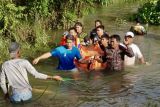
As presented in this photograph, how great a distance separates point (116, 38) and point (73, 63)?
1550mm

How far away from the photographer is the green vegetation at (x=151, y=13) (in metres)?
21.8

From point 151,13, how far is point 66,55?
10.8m

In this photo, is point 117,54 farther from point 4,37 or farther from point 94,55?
point 4,37

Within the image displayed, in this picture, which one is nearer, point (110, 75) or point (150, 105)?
point (150, 105)

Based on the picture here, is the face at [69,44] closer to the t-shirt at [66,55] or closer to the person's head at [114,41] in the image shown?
the t-shirt at [66,55]

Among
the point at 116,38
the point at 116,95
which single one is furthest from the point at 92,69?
the point at 116,95

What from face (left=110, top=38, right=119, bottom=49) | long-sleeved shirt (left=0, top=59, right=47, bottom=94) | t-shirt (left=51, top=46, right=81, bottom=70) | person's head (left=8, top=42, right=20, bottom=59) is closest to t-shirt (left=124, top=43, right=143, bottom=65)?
face (left=110, top=38, right=119, bottom=49)

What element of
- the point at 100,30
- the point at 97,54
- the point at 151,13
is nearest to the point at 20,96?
the point at 97,54

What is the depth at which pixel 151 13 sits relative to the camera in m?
22.1

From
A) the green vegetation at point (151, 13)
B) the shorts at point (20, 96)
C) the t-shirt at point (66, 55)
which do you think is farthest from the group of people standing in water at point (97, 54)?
the green vegetation at point (151, 13)

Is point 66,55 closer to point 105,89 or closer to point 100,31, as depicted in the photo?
point 105,89

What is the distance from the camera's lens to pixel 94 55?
13359 millimetres

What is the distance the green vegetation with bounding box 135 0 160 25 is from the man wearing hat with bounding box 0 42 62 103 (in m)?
14.0

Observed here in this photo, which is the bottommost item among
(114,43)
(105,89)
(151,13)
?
(105,89)
